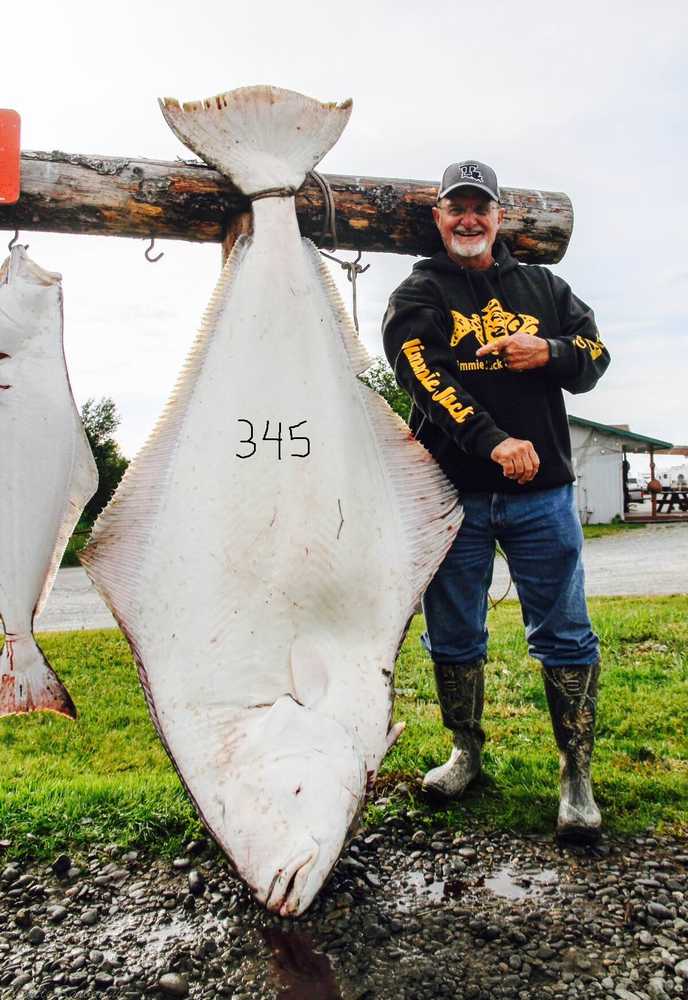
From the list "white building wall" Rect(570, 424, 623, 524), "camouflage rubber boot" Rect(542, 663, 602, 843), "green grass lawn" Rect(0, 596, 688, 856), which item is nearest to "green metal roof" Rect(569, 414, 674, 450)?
"white building wall" Rect(570, 424, 623, 524)

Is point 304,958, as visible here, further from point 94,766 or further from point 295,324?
point 94,766

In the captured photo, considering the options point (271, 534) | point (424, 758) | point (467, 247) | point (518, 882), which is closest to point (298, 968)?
point (518, 882)

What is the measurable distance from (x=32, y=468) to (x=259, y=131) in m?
1.27

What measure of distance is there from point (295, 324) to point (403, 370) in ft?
2.25

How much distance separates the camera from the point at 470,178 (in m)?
3.02

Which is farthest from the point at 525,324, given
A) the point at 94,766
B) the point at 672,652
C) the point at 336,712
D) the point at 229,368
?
the point at 672,652

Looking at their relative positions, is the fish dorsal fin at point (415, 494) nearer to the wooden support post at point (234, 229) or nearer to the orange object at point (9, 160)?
the wooden support post at point (234, 229)

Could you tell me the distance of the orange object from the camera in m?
2.76

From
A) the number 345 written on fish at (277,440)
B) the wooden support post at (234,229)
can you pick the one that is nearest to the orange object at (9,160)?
the wooden support post at (234,229)

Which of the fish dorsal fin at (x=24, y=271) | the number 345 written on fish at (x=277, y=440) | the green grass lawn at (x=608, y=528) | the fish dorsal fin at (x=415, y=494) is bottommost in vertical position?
the green grass lawn at (x=608, y=528)

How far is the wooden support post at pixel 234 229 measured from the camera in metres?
2.73

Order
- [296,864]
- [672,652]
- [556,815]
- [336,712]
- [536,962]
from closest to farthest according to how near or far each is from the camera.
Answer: [296,864] → [336,712] → [536,962] → [556,815] → [672,652]

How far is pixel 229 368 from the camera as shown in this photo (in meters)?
2.45

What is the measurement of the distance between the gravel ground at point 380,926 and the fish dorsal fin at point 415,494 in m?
1.08
